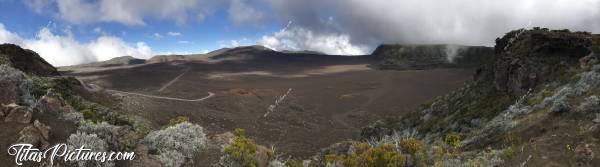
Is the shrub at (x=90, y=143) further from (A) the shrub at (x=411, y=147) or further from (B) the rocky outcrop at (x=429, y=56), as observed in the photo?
(B) the rocky outcrop at (x=429, y=56)

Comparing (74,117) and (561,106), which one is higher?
(74,117)

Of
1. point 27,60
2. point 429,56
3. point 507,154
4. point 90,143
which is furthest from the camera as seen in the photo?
point 429,56

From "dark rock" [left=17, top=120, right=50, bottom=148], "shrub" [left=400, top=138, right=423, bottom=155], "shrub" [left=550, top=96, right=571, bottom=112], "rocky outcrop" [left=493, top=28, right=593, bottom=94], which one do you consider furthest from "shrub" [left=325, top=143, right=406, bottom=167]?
"rocky outcrop" [left=493, top=28, right=593, bottom=94]

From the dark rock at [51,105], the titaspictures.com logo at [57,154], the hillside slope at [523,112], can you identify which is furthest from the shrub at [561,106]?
the dark rock at [51,105]

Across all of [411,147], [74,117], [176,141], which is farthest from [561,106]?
[74,117]

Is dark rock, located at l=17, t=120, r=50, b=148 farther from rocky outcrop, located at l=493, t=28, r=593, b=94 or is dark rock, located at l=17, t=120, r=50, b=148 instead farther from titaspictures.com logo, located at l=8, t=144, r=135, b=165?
rocky outcrop, located at l=493, t=28, r=593, b=94

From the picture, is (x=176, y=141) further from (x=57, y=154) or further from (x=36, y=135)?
(x=36, y=135)

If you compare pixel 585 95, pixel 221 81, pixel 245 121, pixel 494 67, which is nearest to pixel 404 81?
pixel 221 81

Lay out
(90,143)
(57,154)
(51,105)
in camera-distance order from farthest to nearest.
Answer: (51,105) < (90,143) < (57,154)
